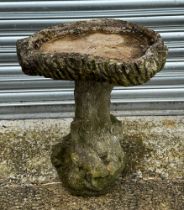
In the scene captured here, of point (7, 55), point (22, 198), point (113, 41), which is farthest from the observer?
point (7, 55)

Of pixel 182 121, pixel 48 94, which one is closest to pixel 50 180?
pixel 48 94

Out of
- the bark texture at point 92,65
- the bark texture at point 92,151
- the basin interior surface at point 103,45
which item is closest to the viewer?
the bark texture at point 92,65

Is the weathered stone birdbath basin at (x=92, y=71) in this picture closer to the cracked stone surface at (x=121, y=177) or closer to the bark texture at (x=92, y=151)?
the bark texture at (x=92, y=151)

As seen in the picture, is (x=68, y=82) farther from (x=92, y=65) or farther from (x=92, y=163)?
(x=92, y=65)

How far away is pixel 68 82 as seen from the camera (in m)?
3.99

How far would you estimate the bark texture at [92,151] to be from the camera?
3.16m

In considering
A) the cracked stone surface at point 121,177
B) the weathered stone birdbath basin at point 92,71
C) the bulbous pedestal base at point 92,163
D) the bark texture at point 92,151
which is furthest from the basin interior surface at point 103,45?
the cracked stone surface at point 121,177

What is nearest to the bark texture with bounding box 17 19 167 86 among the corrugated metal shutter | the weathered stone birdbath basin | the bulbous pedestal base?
the weathered stone birdbath basin

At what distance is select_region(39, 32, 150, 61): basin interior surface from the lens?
2.89 meters

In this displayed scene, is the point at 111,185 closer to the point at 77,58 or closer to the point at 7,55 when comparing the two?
the point at 77,58

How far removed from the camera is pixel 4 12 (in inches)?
144

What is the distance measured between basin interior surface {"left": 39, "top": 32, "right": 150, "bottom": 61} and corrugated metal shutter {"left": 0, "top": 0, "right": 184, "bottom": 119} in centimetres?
58

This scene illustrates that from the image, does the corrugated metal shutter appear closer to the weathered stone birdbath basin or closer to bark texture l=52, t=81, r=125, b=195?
the weathered stone birdbath basin

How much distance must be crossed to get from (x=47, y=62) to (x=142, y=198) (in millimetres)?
1120
